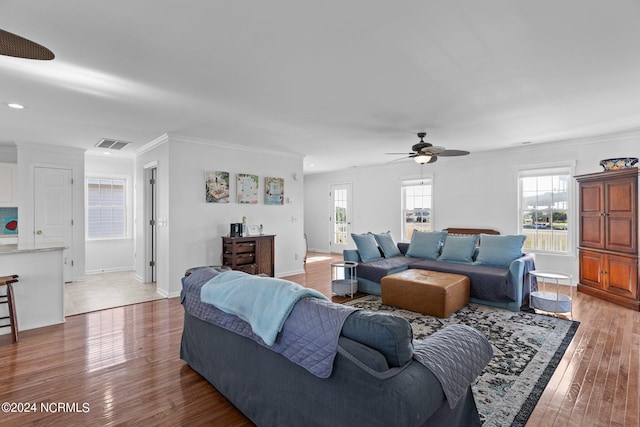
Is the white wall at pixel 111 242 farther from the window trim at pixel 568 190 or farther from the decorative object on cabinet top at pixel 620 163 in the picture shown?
the decorative object on cabinet top at pixel 620 163

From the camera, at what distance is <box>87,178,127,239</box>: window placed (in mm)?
6568

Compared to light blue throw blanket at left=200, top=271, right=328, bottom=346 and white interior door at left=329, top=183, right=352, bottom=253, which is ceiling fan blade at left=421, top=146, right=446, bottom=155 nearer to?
light blue throw blanket at left=200, top=271, right=328, bottom=346

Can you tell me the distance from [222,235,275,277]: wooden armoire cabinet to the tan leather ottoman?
2.16 m

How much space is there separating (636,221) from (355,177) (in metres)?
5.86

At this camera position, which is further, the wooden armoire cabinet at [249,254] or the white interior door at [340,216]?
the white interior door at [340,216]

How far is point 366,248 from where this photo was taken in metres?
5.32

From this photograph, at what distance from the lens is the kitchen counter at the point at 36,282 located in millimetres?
3500

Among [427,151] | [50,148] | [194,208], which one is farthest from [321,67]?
[50,148]

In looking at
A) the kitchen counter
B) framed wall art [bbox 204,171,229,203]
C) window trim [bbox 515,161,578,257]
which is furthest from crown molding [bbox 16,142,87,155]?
window trim [bbox 515,161,578,257]

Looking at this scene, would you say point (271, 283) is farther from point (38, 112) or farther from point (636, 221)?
point (636, 221)

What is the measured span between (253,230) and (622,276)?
5.44 m

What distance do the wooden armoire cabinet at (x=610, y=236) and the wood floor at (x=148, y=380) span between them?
87 centimetres

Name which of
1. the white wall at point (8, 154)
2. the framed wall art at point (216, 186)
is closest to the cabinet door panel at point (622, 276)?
the framed wall art at point (216, 186)

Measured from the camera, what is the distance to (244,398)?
6.61ft
